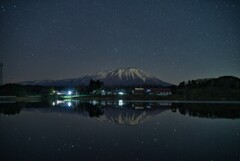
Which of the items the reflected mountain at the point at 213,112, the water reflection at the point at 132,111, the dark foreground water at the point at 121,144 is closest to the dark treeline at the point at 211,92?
the water reflection at the point at 132,111

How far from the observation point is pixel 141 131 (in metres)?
18.0

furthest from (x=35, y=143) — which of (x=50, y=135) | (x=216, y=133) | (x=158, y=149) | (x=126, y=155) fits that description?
(x=216, y=133)

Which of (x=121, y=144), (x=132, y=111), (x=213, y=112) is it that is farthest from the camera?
(x=132, y=111)

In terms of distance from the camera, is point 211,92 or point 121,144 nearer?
point 121,144

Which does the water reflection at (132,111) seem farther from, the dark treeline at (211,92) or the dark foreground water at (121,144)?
the dark treeline at (211,92)

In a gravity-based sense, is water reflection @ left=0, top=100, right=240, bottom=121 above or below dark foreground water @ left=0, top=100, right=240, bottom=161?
above

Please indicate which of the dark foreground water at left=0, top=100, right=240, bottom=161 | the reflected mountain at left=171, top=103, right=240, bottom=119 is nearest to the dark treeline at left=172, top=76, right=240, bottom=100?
the reflected mountain at left=171, top=103, right=240, bottom=119

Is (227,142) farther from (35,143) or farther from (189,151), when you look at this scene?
(35,143)

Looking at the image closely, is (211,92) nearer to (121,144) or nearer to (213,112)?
(213,112)

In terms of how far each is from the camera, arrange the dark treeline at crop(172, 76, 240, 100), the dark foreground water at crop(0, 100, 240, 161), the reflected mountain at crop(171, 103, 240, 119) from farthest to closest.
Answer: the dark treeline at crop(172, 76, 240, 100) < the reflected mountain at crop(171, 103, 240, 119) < the dark foreground water at crop(0, 100, 240, 161)

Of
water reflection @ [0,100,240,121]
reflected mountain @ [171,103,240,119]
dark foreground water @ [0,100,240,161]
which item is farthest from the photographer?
reflected mountain @ [171,103,240,119]

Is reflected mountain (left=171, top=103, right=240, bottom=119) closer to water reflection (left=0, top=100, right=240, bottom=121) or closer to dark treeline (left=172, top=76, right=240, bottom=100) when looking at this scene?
water reflection (left=0, top=100, right=240, bottom=121)

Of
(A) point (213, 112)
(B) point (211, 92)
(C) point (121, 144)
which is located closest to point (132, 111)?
(A) point (213, 112)

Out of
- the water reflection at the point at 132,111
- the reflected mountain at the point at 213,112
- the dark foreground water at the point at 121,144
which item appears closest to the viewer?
the dark foreground water at the point at 121,144
